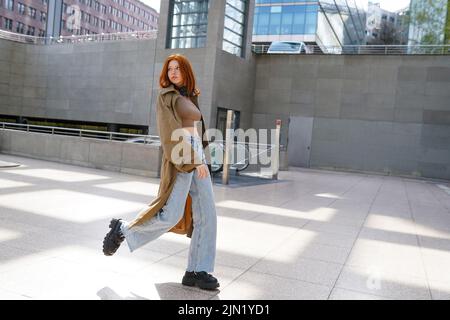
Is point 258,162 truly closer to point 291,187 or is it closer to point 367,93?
point 291,187

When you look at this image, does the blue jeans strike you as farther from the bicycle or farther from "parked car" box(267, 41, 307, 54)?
"parked car" box(267, 41, 307, 54)

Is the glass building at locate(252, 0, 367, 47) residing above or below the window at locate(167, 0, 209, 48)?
above

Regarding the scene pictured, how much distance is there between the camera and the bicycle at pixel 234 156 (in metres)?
14.6

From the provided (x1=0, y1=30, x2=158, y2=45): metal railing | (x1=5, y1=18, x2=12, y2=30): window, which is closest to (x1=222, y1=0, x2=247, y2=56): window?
(x1=0, y1=30, x2=158, y2=45): metal railing

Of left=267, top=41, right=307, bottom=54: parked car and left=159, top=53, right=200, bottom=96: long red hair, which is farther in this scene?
left=267, top=41, right=307, bottom=54: parked car

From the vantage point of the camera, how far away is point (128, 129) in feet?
87.9

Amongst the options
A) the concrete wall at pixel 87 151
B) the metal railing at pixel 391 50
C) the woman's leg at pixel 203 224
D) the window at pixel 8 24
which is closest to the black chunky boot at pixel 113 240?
the woman's leg at pixel 203 224

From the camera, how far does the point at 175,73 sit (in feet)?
12.6

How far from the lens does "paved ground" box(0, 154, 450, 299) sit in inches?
155

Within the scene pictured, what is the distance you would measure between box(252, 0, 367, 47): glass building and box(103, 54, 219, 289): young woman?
152 ft

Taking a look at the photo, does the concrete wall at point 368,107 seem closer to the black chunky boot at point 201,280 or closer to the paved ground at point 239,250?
the paved ground at point 239,250

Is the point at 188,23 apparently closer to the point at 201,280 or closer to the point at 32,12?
the point at 201,280

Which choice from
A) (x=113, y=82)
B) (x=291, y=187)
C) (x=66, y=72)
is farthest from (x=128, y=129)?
(x=291, y=187)

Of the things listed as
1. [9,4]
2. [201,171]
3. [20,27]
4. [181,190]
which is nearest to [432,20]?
[201,171]
